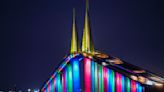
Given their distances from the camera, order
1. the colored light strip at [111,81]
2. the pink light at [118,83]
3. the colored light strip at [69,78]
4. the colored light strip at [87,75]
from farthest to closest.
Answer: the colored light strip at [69,78] → the colored light strip at [87,75] → the colored light strip at [111,81] → the pink light at [118,83]

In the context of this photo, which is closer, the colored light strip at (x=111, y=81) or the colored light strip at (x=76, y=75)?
the colored light strip at (x=111, y=81)

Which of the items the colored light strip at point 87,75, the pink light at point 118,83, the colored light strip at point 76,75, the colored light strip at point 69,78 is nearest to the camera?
the pink light at point 118,83

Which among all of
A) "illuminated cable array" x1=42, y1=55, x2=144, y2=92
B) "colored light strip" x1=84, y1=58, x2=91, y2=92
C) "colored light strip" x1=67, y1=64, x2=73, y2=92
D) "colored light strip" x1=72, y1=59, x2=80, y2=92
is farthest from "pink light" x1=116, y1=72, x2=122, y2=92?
"colored light strip" x1=67, y1=64, x2=73, y2=92

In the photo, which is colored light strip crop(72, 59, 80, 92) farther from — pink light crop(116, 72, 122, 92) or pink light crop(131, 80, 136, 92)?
pink light crop(131, 80, 136, 92)

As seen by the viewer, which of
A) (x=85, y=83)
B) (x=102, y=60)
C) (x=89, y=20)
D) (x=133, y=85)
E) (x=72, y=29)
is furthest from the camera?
(x=72, y=29)

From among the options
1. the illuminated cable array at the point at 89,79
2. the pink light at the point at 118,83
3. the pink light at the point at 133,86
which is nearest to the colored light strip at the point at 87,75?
the illuminated cable array at the point at 89,79

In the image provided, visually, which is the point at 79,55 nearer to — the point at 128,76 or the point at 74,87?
the point at 74,87

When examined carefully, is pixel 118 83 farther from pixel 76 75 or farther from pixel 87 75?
pixel 76 75

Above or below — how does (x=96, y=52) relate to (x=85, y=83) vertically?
above

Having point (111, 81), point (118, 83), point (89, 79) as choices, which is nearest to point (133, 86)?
point (118, 83)

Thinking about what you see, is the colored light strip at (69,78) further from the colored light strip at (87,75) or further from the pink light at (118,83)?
the pink light at (118,83)

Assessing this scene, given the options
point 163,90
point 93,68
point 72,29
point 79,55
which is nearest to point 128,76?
point 163,90
